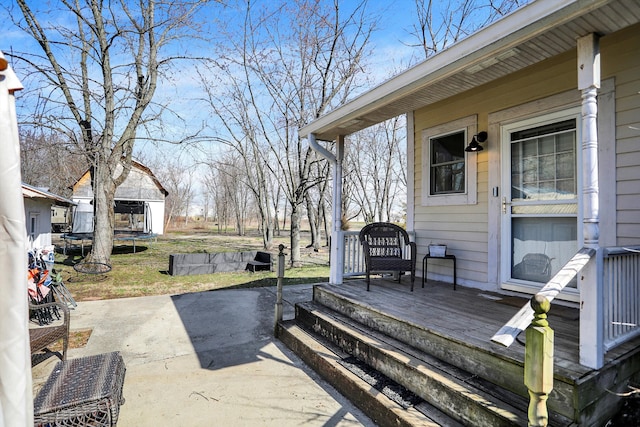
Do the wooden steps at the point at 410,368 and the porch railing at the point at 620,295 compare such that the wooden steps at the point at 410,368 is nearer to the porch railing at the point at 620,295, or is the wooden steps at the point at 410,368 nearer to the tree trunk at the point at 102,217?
the porch railing at the point at 620,295

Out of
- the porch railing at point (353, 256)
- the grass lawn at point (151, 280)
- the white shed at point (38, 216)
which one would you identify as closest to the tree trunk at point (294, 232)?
the grass lawn at point (151, 280)

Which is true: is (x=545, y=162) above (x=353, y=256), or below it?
above

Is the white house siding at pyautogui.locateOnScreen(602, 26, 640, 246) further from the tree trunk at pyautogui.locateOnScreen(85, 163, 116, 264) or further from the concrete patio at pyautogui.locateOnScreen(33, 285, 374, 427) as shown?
the tree trunk at pyautogui.locateOnScreen(85, 163, 116, 264)

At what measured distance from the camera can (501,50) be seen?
2547 mm

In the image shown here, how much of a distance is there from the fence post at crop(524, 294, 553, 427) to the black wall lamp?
298cm

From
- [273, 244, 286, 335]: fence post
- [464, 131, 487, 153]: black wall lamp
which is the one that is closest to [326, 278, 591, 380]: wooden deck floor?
[273, 244, 286, 335]: fence post

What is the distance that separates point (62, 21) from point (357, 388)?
35.7 feet

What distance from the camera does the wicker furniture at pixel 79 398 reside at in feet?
6.19

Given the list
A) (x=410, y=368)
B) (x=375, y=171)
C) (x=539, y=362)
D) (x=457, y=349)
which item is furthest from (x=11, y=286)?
(x=375, y=171)

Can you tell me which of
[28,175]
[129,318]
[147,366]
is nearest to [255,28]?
[129,318]

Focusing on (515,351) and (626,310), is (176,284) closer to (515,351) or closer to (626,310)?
(515,351)

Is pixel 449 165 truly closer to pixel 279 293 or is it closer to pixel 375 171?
pixel 279 293

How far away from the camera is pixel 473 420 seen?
2049 millimetres

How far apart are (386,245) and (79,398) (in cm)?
369
